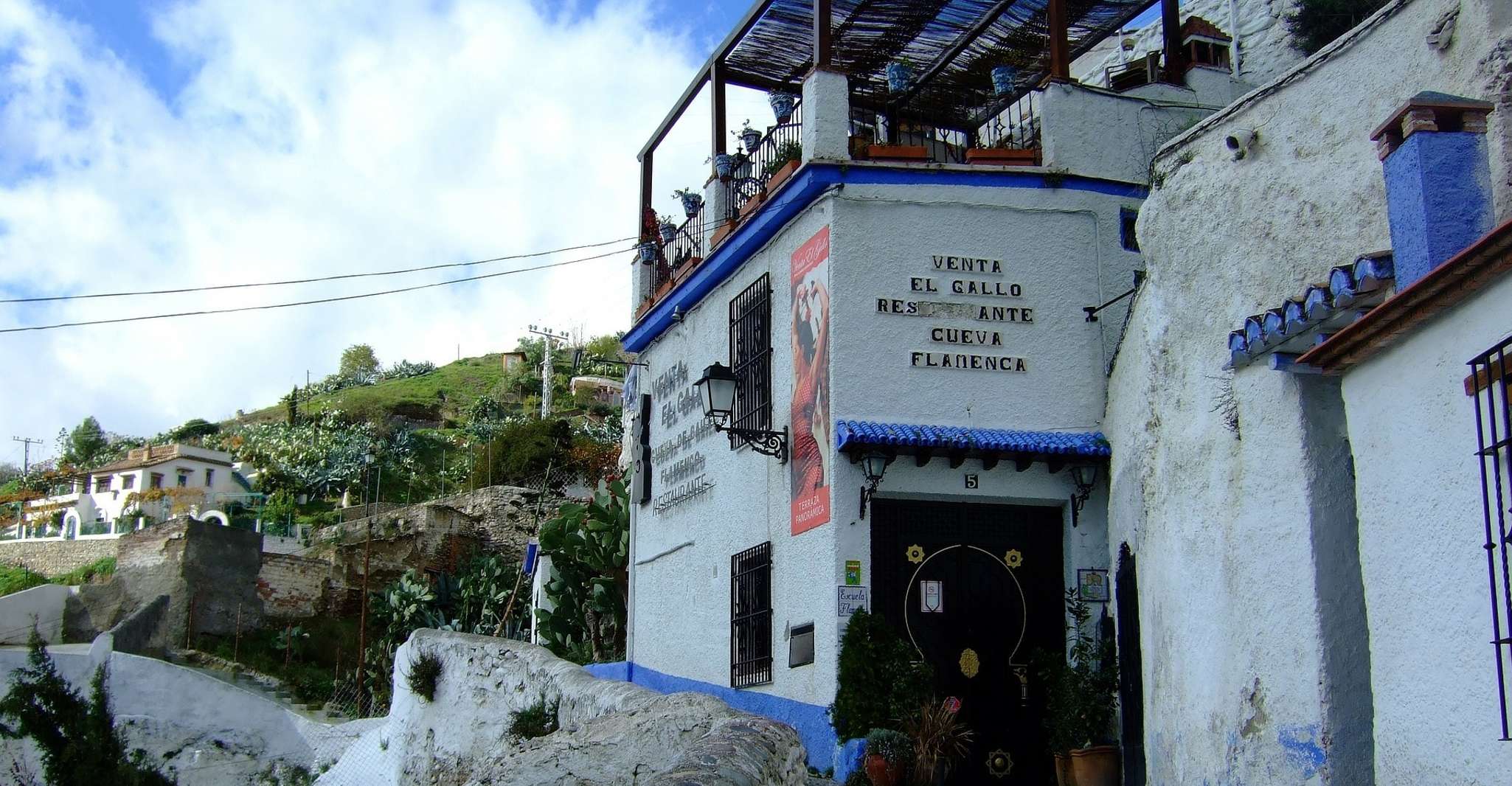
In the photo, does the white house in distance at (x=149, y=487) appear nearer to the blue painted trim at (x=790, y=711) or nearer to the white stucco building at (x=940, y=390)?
the blue painted trim at (x=790, y=711)

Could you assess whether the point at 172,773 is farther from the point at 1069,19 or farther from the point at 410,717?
the point at 1069,19

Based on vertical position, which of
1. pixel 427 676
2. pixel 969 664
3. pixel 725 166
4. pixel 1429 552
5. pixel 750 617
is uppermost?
pixel 725 166

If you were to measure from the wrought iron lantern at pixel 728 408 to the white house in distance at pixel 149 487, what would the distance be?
105 ft

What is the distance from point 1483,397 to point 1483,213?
48.1 inches

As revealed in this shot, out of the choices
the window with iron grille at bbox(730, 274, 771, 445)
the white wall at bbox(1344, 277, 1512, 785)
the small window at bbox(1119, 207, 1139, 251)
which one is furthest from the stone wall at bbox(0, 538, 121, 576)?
the white wall at bbox(1344, 277, 1512, 785)

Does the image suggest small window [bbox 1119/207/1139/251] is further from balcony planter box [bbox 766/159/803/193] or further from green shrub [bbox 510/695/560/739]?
green shrub [bbox 510/695/560/739]

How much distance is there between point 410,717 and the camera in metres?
13.6

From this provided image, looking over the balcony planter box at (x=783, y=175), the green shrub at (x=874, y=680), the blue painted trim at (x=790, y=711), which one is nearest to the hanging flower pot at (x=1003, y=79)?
the balcony planter box at (x=783, y=175)

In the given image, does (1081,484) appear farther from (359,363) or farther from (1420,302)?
(359,363)

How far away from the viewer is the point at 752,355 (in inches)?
504

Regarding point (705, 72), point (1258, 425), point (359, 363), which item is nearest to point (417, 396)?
point (359, 363)

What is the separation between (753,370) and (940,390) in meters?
2.27

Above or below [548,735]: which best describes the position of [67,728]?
below

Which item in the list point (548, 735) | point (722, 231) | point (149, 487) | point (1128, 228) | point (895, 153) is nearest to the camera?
point (548, 735)
